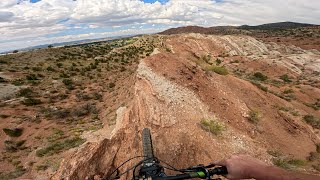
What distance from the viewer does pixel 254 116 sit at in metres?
13.4

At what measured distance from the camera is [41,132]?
2038cm

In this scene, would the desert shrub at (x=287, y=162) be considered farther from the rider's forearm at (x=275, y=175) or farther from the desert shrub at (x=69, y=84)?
the desert shrub at (x=69, y=84)

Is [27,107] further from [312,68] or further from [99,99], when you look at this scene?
[312,68]

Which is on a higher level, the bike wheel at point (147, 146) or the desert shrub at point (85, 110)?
the bike wheel at point (147, 146)

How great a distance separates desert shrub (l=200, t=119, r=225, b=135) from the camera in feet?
36.5

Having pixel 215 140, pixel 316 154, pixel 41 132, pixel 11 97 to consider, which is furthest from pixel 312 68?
pixel 11 97

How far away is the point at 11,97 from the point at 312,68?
47.0m

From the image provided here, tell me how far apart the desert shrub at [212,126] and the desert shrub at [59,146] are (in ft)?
32.6

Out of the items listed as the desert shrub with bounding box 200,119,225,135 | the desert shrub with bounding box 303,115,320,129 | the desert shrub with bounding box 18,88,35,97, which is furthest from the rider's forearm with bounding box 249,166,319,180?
the desert shrub with bounding box 18,88,35,97

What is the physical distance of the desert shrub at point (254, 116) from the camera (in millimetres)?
13098

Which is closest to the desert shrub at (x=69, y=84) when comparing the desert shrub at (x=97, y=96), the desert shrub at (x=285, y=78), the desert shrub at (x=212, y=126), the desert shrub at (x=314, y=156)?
the desert shrub at (x=97, y=96)

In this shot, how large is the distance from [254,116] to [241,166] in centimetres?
1098

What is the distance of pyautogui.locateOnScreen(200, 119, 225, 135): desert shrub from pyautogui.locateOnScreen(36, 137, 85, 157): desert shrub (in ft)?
32.6

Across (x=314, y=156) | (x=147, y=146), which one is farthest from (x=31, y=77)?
(x=314, y=156)
